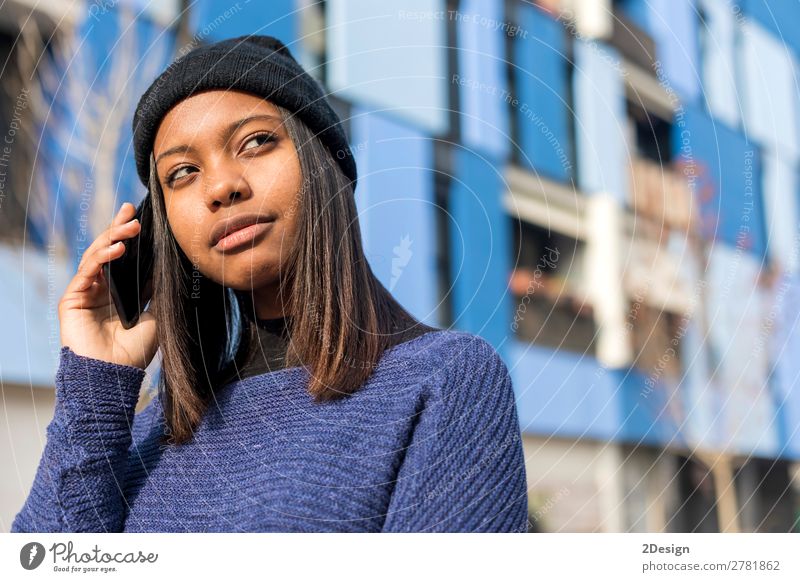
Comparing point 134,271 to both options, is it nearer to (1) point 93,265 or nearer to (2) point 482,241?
(1) point 93,265

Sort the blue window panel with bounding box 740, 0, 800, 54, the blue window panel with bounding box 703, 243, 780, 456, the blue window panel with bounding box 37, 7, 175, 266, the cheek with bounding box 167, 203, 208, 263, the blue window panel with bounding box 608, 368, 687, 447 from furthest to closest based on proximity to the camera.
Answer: the blue window panel with bounding box 608, 368, 687, 447 < the blue window panel with bounding box 703, 243, 780, 456 < the blue window panel with bounding box 37, 7, 175, 266 < the blue window panel with bounding box 740, 0, 800, 54 < the cheek with bounding box 167, 203, 208, 263

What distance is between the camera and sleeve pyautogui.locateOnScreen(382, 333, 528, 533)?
0.58 meters

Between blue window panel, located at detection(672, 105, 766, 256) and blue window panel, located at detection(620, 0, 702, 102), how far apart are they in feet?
0.24

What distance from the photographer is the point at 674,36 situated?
5.75 feet

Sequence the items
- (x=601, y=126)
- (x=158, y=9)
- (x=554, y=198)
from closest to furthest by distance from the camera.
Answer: (x=158, y=9) → (x=554, y=198) → (x=601, y=126)

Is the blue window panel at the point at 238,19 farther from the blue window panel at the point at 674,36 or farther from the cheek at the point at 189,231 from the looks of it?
the cheek at the point at 189,231

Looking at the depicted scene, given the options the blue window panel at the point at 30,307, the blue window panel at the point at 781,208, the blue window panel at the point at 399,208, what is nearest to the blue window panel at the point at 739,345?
the blue window panel at the point at 781,208

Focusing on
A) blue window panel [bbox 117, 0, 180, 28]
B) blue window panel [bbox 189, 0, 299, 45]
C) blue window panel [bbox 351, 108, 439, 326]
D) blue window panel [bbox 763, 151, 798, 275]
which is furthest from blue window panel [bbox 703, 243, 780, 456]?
blue window panel [bbox 117, 0, 180, 28]

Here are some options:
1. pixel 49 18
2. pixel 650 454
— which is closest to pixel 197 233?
pixel 49 18

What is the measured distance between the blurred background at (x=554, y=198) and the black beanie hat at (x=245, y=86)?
12.8 inches

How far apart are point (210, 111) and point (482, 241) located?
4.71 ft

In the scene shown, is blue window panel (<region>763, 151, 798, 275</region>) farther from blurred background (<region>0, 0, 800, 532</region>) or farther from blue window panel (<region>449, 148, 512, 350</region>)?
blue window panel (<region>449, 148, 512, 350</region>)

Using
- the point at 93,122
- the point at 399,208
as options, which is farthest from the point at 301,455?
the point at 93,122
